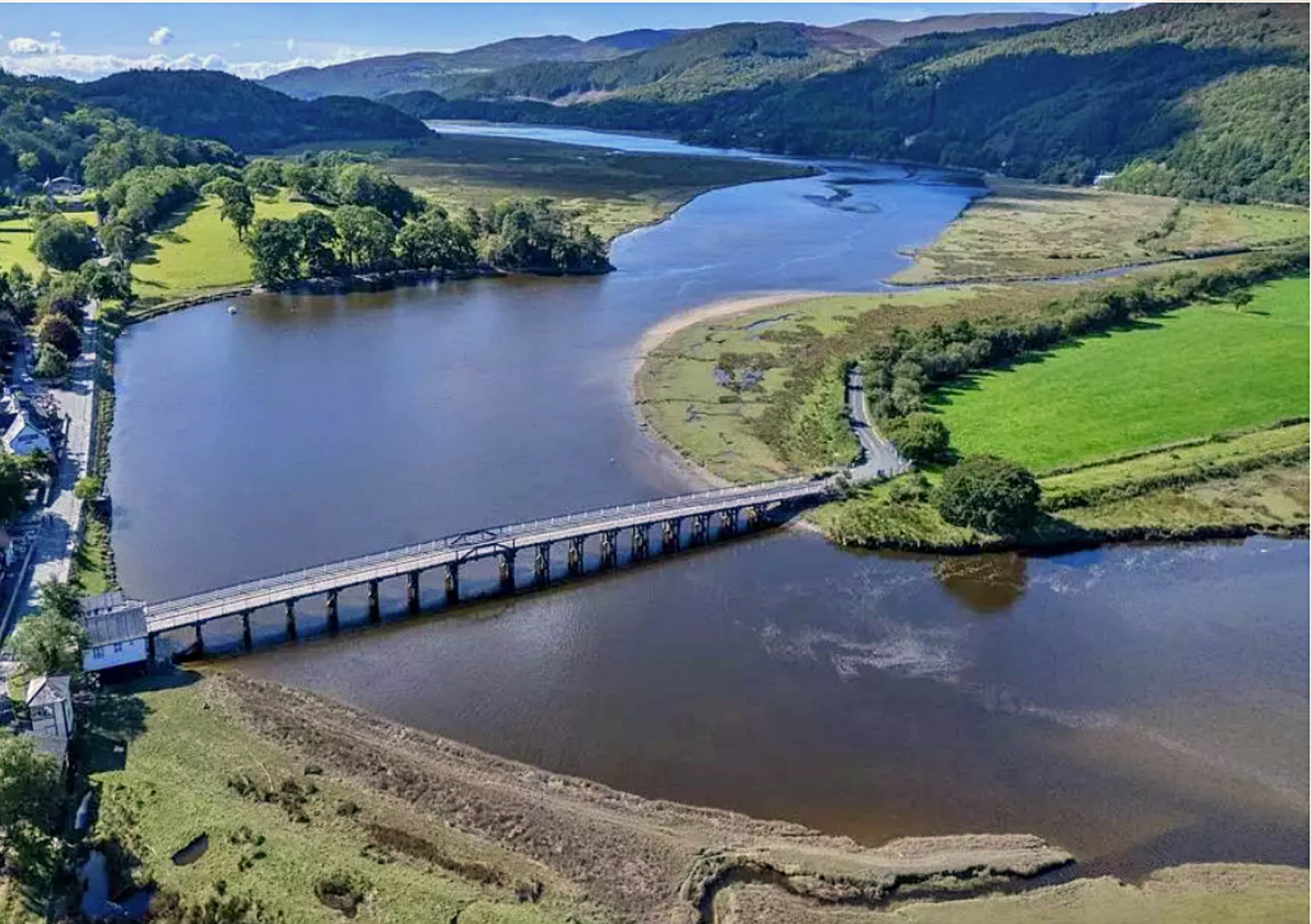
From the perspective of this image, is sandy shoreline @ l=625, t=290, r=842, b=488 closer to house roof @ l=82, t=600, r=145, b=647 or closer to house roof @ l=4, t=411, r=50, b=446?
house roof @ l=82, t=600, r=145, b=647

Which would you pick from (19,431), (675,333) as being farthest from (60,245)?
(675,333)

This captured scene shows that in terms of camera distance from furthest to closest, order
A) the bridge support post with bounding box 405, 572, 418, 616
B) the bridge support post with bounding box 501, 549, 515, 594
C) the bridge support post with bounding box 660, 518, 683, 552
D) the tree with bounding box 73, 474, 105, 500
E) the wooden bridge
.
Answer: the bridge support post with bounding box 660, 518, 683, 552, the tree with bounding box 73, 474, 105, 500, the bridge support post with bounding box 501, 549, 515, 594, the bridge support post with bounding box 405, 572, 418, 616, the wooden bridge

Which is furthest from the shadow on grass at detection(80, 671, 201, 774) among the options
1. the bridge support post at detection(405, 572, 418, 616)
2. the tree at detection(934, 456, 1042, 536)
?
the tree at detection(934, 456, 1042, 536)

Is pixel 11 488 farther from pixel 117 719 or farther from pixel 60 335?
pixel 60 335

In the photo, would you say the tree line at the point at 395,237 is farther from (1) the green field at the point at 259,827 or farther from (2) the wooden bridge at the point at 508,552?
(1) the green field at the point at 259,827

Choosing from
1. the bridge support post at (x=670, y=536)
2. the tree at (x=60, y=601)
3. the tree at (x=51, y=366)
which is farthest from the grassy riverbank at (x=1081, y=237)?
the tree at (x=60, y=601)

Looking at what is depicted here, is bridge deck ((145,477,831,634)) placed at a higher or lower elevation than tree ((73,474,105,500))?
lower

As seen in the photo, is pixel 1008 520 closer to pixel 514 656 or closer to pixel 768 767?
pixel 768 767
